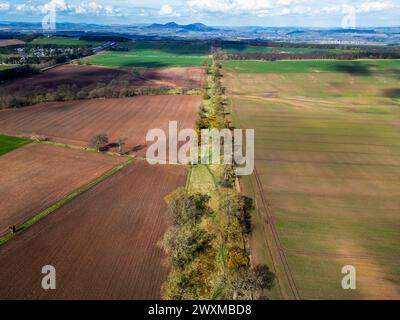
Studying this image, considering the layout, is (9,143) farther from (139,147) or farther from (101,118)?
(139,147)

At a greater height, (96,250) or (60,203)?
(60,203)

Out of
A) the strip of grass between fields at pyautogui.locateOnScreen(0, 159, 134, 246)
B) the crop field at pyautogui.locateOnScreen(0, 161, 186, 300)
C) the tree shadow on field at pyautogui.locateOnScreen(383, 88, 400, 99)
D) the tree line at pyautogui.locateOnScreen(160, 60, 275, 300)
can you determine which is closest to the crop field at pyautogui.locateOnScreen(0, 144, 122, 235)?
the strip of grass between fields at pyautogui.locateOnScreen(0, 159, 134, 246)

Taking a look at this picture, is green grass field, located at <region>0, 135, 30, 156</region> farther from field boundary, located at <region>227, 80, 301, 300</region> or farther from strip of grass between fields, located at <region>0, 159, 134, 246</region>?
field boundary, located at <region>227, 80, 301, 300</region>

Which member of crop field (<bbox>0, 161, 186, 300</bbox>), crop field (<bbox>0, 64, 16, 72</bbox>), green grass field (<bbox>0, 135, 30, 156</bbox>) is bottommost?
crop field (<bbox>0, 161, 186, 300</bbox>)

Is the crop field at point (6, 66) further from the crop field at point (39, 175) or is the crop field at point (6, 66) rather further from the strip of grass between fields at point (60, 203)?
the strip of grass between fields at point (60, 203)

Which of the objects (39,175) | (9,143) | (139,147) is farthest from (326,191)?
(9,143)

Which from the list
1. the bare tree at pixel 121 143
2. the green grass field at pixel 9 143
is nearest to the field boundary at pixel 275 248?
the bare tree at pixel 121 143
